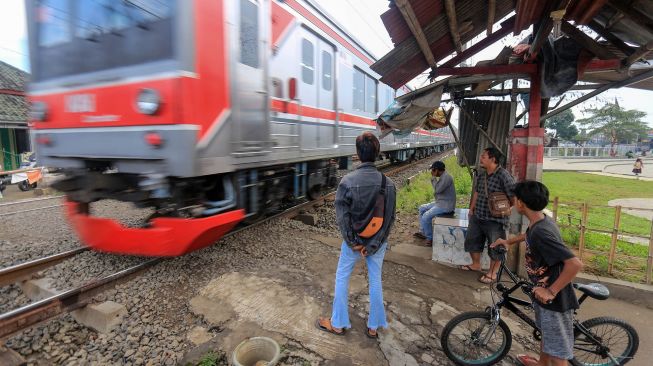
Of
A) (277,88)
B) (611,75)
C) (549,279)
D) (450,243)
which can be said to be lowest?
(450,243)

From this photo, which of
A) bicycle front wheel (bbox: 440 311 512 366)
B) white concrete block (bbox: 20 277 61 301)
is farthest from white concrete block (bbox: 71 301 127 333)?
bicycle front wheel (bbox: 440 311 512 366)

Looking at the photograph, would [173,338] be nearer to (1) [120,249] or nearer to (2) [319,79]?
(1) [120,249]

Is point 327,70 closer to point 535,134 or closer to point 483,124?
point 483,124

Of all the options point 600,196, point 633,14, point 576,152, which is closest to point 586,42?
point 633,14

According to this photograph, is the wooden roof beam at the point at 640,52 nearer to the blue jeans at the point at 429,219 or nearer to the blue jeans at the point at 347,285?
the blue jeans at the point at 429,219

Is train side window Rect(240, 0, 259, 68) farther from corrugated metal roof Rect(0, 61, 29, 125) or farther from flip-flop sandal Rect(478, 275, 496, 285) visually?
corrugated metal roof Rect(0, 61, 29, 125)

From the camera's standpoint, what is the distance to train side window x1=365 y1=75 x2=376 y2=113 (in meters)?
8.57

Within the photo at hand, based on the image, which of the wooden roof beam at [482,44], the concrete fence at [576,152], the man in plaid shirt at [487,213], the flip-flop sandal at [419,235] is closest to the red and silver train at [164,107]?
the wooden roof beam at [482,44]

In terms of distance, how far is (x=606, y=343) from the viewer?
8.70 feet

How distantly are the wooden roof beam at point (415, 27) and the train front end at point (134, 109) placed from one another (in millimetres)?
1799

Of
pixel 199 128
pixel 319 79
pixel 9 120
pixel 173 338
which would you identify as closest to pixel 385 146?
pixel 319 79

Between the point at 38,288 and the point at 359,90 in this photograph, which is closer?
the point at 38,288

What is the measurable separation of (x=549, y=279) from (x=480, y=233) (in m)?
2.03

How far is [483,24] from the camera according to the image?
4098 mm
